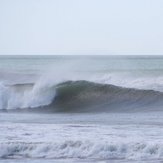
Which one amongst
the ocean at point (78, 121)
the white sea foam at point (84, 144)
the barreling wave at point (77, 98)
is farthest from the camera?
the barreling wave at point (77, 98)

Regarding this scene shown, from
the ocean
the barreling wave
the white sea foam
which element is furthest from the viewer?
the barreling wave

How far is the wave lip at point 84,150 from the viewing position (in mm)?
14367

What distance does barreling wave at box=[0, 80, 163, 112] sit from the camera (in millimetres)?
26719

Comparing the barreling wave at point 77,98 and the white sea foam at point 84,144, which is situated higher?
the barreling wave at point 77,98

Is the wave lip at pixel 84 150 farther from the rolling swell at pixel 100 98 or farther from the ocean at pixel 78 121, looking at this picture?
the rolling swell at pixel 100 98

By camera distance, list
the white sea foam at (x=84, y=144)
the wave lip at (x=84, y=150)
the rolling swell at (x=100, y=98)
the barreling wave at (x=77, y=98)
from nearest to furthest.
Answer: the wave lip at (x=84, y=150), the white sea foam at (x=84, y=144), the rolling swell at (x=100, y=98), the barreling wave at (x=77, y=98)

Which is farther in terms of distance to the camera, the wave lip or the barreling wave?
the barreling wave

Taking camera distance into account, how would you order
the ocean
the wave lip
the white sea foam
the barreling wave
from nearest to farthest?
the wave lip → the white sea foam → the ocean → the barreling wave

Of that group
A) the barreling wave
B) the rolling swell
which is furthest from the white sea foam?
the barreling wave

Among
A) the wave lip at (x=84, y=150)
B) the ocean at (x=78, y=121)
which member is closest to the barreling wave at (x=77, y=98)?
the ocean at (x=78, y=121)

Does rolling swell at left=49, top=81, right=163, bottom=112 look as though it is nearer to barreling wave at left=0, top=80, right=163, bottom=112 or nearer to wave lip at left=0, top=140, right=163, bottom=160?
Answer: barreling wave at left=0, top=80, right=163, bottom=112

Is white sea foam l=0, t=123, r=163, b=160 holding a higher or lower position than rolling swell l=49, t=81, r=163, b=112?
lower

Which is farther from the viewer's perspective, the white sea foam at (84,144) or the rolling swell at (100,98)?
the rolling swell at (100,98)

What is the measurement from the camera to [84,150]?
14852 mm
